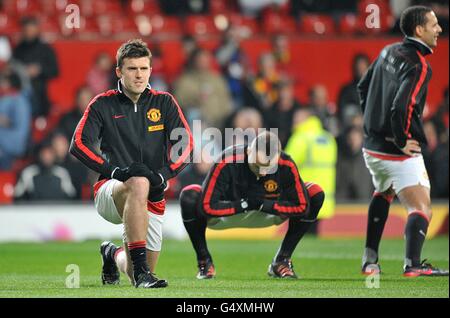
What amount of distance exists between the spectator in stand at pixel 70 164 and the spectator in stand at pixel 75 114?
0.23m

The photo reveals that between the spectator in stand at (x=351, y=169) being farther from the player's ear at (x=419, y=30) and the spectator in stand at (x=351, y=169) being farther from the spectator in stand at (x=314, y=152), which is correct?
the player's ear at (x=419, y=30)

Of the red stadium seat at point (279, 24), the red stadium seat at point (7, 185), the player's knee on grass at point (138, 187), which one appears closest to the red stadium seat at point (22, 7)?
the red stadium seat at point (7, 185)

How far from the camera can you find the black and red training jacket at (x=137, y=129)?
7630 millimetres

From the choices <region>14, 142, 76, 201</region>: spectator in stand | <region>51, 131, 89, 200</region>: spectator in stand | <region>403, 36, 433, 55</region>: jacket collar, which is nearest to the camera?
<region>403, 36, 433, 55</region>: jacket collar

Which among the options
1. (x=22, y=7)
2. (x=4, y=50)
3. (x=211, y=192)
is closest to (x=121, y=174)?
(x=211, y=192)

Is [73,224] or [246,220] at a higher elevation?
[246,220]

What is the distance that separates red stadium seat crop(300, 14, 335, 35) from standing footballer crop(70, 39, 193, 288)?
9.47 metres

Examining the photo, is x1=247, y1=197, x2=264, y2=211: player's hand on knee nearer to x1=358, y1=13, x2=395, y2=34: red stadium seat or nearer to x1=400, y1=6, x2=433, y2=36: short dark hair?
x1=400, y1=6, x2=433, y2=36: short dark hair

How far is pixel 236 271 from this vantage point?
9.54 m

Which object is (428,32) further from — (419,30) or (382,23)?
(382,23)

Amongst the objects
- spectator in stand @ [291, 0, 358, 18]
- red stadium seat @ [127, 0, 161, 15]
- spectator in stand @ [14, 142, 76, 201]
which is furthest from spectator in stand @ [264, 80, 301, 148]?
red stadium seat @ [127, 0, 161, 15]

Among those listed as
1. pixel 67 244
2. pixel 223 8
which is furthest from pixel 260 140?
pixel 223 8

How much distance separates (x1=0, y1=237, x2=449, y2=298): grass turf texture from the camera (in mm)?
7148

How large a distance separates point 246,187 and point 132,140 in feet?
5.09
